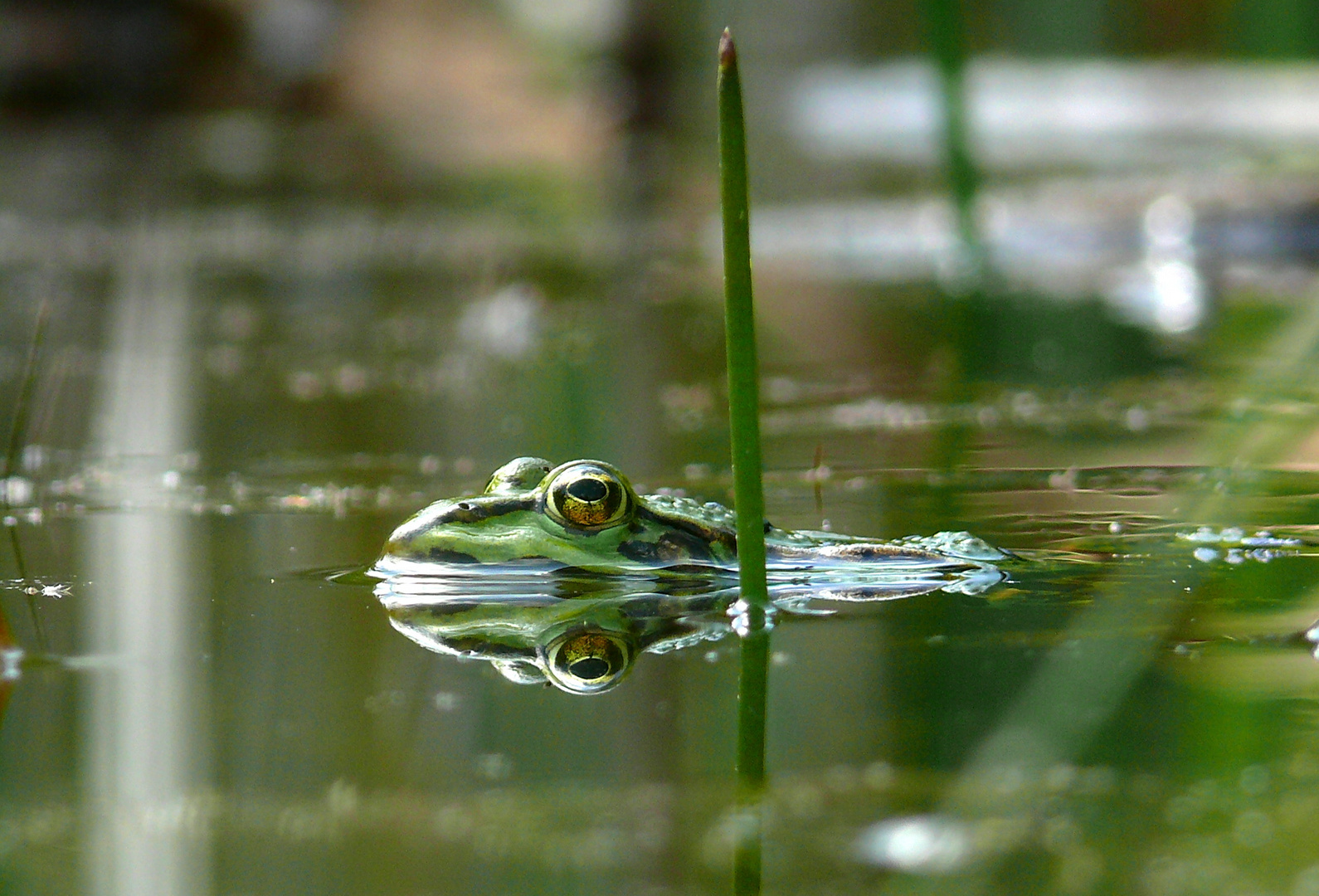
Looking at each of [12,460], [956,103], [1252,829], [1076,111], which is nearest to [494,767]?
[1252,829]

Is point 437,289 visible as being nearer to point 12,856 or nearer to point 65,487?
point 65,487

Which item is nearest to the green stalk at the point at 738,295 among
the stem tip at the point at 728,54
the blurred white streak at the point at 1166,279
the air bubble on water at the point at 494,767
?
the stem tip at the point at 728,54

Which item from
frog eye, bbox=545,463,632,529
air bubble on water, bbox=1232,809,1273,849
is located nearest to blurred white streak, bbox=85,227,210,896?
frog eye, bbox=545,463,632,529

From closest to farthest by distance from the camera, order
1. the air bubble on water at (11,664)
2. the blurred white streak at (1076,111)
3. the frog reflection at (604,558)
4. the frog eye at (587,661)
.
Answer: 1. the frog eye at (587,661)
2. the air bubble on water at (11,664)
3. the frog reflection at (604,558)
4. the blurred white streak at (1076,111)

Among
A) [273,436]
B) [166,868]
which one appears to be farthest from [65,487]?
[166,868]

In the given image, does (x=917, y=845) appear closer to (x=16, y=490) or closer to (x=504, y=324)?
(x=16, y=490)

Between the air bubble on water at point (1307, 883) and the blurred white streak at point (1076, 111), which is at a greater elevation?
the blurred white streak at point (1076, 111)

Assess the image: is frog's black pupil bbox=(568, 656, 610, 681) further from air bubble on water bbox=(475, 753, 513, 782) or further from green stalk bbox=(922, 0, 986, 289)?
green stalk bbox=(922, 0, 986, 289)

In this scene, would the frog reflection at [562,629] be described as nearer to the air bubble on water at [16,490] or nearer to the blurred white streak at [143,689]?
the blurred white streak at [143,689]
